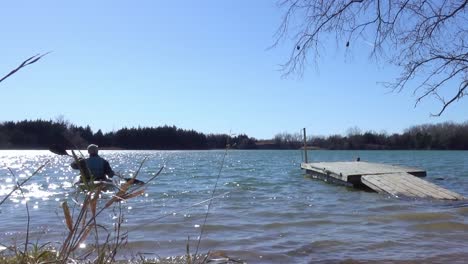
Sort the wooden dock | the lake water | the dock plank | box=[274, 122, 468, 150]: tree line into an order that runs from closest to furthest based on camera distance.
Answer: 1. the lake water
2. the dock plank
3. the wooden dock
4. box=[274, 122, 468, 150]: tree line

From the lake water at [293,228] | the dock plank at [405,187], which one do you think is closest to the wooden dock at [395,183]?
the dock plank at [405,187]

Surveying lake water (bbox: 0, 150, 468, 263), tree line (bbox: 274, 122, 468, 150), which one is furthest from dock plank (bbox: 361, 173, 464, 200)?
tree line (bbox: 274, 122, 468, 150)

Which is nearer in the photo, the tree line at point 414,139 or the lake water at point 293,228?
the lake water at point 293,228

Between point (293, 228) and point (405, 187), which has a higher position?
point (405, 187)

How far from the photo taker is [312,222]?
27.8 feet

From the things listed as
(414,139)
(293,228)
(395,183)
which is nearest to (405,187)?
(395,183)

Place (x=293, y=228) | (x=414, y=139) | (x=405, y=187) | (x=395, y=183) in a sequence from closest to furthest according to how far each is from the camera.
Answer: (x=293, y=228) → (x=405, y=187) → (x=395, y=183) → (x=414, y=139)

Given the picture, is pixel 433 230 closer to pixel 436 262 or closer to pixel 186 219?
pixel 436 262

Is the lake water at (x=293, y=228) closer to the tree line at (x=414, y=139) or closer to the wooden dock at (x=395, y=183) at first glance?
the wooden dock at (x=395, y=183)

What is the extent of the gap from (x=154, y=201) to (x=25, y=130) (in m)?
9.96

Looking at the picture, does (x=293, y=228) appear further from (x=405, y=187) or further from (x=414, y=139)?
(x=414, y=139)

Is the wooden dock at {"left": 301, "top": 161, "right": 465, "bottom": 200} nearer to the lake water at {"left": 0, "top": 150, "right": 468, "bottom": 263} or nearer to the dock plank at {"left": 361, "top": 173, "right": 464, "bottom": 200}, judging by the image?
the dock plank at {"left": 361, "top": 173, "right": 464, "bottom": 200}

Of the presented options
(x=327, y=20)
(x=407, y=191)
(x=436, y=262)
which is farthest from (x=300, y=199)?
(x=327, y=20)

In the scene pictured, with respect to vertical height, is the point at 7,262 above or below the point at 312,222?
above
